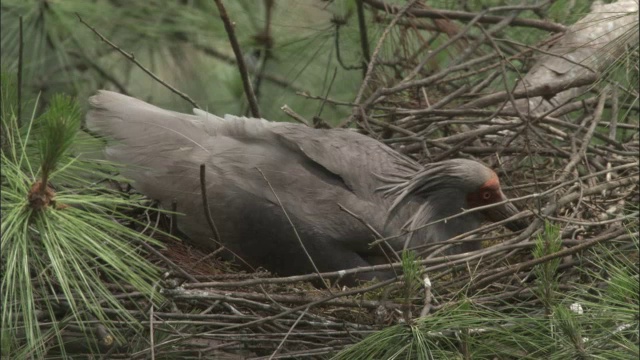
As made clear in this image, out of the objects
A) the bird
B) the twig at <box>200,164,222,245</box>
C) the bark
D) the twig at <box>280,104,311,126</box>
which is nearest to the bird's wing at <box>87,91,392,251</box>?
the bird

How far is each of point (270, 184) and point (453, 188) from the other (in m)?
0.89

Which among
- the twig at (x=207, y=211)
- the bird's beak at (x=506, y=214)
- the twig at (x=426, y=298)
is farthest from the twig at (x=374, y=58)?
the twig at (x=426, y=298)

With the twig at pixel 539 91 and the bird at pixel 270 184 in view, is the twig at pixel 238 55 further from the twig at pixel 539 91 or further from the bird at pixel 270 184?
the twig at pixel 539 91

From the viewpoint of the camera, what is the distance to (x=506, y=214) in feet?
17.1

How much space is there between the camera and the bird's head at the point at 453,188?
16.7 feet

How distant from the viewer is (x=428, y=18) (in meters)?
6.27

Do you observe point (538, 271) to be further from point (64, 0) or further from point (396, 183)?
point (64, 0)

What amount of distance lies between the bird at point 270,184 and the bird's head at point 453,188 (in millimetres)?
59

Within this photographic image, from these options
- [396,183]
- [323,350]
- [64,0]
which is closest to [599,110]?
[396,183]

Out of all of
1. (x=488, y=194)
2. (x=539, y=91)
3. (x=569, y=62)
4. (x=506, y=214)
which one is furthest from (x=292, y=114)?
(x=569, y=62)

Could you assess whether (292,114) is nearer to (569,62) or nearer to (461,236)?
(461,236)

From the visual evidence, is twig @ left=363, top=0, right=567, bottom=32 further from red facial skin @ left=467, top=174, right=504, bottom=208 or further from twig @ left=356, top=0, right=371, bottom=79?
red facial skin @ left=467, top=174, right=504, bottom=208

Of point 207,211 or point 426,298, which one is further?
point 207,211

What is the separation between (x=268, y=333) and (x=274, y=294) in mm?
191
